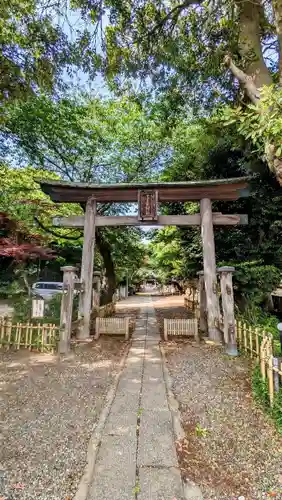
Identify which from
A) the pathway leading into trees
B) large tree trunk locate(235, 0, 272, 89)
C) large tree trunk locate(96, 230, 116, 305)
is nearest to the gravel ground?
the pathway leading into trees

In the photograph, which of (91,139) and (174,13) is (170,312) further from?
(174,13)

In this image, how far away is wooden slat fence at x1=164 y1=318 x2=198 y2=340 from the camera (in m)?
8.03

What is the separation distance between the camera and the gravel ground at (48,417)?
2.42 m

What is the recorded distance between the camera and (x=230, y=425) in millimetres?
3408

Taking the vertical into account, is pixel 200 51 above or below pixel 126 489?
above

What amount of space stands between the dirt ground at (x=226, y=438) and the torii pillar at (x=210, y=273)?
6.89ft

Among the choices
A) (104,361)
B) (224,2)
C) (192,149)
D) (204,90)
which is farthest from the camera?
(192,149)

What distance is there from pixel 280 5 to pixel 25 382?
8.92 m

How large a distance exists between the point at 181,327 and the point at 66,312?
3480 mm

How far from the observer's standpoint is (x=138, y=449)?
9.32 ft

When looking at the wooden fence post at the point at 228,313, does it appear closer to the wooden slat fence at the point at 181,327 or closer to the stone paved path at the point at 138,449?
the wooden slat fence at the point at 181,327

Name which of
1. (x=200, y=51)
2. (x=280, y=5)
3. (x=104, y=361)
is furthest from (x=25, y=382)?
(x=200, y=51)

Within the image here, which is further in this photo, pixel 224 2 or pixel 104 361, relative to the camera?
pixel 224 2

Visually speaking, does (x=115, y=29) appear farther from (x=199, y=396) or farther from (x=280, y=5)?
(x=199, y=396)
